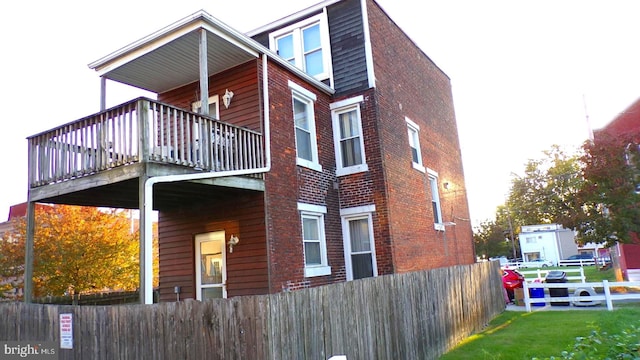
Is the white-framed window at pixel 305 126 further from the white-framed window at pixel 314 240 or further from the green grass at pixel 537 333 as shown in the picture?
the green grass at pixel 537 333

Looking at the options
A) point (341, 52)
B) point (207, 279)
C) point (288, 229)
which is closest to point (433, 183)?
point (341, 52)

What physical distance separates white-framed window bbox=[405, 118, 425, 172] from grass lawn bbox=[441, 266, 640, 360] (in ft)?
17.5

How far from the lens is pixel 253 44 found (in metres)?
9.60

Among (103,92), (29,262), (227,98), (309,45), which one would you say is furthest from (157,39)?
(309,45)

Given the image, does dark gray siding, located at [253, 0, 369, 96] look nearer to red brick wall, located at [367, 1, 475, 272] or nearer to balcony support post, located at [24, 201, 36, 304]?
red brick wall, located at [367, 1, 475, 272]

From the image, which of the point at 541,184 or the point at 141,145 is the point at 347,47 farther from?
the point at 541,184

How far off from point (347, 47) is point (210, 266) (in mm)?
7223

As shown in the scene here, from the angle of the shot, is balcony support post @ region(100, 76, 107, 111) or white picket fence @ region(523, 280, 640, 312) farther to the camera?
white picket fence @ region(523, 280, 640, 312)

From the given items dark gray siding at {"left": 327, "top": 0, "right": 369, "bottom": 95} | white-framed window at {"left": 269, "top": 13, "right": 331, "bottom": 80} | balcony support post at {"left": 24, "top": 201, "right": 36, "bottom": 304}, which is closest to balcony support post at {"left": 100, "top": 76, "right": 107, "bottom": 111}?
balcony support post at {"left": 24, "top": 201, "right": 36, "bottom": 304}

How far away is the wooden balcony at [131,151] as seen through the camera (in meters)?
7.25

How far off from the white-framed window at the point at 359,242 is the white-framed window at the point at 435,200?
4.33 metres

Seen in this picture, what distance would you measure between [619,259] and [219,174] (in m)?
22.9

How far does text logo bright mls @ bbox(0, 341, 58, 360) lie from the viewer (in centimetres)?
673

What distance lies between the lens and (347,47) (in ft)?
42.3
